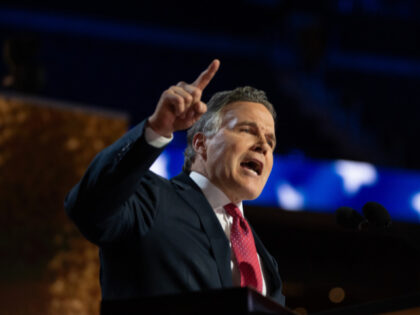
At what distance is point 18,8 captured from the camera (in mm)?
6328

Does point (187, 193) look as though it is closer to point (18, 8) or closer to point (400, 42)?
point (18, 8)

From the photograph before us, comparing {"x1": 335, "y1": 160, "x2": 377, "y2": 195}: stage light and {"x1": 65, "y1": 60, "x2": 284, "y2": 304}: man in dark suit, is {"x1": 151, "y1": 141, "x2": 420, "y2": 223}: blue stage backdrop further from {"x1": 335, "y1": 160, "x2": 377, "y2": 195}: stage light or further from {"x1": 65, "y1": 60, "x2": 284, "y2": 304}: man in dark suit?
{"x1": 65, "y1": 60, "x2": 284, "y2": 304}: man in dark suit

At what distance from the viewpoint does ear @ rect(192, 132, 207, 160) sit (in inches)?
73.5

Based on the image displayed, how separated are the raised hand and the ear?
20.0 inches

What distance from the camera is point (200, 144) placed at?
1.90 meters

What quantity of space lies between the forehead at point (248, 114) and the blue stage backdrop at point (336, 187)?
2.49 metres

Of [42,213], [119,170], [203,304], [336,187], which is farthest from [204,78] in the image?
[336,187]

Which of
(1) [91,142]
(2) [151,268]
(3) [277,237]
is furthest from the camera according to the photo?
(1) [91,142]

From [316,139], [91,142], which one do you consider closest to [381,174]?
[316,139]

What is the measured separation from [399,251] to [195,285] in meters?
2.44

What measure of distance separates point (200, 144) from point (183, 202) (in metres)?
0.37

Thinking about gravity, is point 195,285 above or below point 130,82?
above

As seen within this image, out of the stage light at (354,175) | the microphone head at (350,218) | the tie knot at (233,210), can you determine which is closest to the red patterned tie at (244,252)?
the tie knot at (233,210)

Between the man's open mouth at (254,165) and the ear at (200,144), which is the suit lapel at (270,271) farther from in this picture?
the ear at (200,144)
